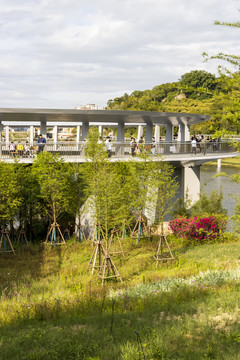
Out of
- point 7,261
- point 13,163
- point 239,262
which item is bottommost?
point 7,261

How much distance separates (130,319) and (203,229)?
14.2 metres

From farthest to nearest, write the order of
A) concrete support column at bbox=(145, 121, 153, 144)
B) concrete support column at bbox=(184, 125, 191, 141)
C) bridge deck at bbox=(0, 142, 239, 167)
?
concrete support column at bbox=(184, 125, 191, 141) < concrete support column at bbox=(145, 121, 153, 144) < bridge deck at bbox=(0, 142, 239, 167)

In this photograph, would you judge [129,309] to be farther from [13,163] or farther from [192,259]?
[13,163]

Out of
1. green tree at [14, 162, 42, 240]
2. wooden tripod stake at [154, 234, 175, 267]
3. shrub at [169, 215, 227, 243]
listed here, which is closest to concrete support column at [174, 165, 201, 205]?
shrub at [169, 215, 227, 243]

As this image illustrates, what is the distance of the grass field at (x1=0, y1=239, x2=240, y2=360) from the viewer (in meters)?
7.14

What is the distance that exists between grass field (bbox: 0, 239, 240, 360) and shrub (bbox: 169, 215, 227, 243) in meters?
5.84

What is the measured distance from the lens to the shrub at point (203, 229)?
2266cm

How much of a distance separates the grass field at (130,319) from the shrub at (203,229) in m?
5.84

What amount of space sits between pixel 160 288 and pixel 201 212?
52.1 feet

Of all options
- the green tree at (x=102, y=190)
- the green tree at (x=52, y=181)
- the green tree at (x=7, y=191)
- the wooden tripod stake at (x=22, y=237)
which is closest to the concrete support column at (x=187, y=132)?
the green tree at (x=52, y=181)

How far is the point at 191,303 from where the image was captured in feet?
32.0

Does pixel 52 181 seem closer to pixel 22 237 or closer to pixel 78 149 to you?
pixel 78 149

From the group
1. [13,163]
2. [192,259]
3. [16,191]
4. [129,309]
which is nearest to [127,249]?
[192,259]

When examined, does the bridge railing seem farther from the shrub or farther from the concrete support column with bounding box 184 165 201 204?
the shrub
